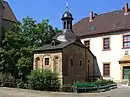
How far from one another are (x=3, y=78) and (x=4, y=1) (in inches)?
1033

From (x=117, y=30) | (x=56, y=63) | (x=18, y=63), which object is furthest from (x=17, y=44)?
(x=117, y=30)

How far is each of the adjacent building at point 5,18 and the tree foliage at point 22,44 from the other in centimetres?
401

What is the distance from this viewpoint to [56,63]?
38.3m

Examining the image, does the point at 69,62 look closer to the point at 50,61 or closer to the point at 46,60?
the point at 50,61

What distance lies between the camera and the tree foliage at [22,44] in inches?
1688

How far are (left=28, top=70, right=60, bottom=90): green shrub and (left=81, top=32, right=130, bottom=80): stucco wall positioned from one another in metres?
11.6

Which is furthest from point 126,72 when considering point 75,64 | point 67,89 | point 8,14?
point 8,14

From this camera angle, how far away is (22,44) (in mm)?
45156

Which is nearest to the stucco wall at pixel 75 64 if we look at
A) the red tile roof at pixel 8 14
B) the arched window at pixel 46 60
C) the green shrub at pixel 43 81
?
the arched window at pixel 46 60

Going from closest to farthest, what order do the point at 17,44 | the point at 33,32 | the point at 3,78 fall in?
the point at 3,78 → the point at 17,44 → the point at 33,32

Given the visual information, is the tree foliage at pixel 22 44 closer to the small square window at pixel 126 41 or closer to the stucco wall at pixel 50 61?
the stucco wall at pixel 50 61

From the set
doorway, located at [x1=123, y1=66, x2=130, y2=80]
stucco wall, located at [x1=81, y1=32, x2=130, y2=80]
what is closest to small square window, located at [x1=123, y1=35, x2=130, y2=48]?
stucco wall, located at [x1=81, y1=32, x2=130, y2=80]

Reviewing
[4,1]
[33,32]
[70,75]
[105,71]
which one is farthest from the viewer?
[4,1]

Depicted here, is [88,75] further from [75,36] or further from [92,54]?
[75,36]
